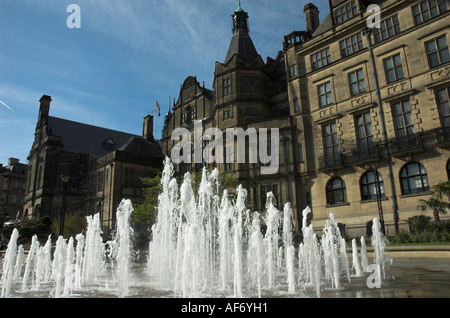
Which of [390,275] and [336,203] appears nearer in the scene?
[390,275]

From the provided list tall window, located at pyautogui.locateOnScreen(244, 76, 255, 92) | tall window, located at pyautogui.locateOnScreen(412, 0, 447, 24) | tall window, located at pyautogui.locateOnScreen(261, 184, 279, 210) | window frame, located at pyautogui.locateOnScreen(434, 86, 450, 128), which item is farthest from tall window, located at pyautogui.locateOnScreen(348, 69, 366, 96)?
tall window, located at pyautogui.locateOnScreen(244, 76, 255, 92)

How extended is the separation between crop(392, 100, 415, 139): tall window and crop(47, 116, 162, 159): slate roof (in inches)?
1439

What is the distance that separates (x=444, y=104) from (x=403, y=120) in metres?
2.71

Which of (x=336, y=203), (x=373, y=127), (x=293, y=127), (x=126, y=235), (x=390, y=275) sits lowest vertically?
(x=390, y=275)

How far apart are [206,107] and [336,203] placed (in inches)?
859

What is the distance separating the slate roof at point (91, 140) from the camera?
169 feet

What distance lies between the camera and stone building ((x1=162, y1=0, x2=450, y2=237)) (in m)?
22.4

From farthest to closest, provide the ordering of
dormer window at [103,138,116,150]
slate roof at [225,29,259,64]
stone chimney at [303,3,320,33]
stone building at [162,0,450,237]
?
dormer window at [103,138,116,150] → slate roof at [225,29,259,64] → stone chimney at [303,3,320,33] → stone building at [162,0,450,237]

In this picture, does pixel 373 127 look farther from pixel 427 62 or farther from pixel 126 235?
pixel 126 235

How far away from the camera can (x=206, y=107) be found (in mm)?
41844

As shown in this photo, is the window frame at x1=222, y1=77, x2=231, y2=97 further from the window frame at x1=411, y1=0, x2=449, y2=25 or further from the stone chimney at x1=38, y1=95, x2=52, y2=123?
the stone chimney at x1=38, y1=95, x2=52, y2=123
